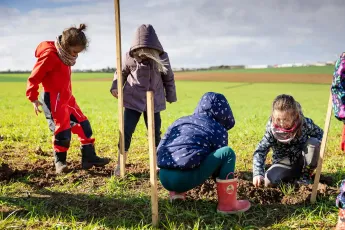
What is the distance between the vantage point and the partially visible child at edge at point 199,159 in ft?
12.0

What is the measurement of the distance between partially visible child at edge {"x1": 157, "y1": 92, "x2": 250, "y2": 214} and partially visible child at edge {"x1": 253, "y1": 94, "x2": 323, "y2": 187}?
679 mm

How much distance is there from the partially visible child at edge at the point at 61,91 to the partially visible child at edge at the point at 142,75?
0.57 m

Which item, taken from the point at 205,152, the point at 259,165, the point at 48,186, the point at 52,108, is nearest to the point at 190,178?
the point at 205,152

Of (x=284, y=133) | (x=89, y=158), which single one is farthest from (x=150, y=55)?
(x=284, y=133)

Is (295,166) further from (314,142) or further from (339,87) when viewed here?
(339,87)

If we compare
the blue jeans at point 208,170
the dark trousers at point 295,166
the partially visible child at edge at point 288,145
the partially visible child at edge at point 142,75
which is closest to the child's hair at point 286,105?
the partially visible child at edge at point 288,145

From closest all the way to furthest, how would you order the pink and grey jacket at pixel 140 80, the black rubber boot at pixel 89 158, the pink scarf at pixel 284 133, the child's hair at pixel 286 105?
the child's hair at pixel 286 105 < the pink scarf at pixel 284 133 < the pink and grey jacket at pixel 140 80 < the black rubber boot at pixel 89 158

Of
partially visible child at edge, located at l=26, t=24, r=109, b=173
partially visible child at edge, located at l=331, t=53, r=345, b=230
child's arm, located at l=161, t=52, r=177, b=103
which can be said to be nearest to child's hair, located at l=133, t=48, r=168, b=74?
child's arm, located at l=161, t=52, r=177, b=103

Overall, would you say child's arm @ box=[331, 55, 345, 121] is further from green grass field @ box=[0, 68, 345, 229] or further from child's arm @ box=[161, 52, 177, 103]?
child's arm @ box=[161, 52, 177, 103]

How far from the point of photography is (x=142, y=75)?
4.99 meters

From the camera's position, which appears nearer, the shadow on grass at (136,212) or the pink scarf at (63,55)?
the shadow on grass at (136,212)

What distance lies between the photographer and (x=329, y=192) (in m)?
4.21

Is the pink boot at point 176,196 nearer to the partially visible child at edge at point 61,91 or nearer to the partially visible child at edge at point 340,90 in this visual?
the partially visible child at edge at point 340,90

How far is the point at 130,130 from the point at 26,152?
7.58 feet
